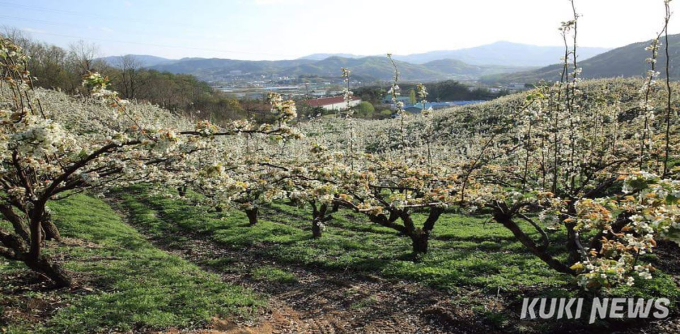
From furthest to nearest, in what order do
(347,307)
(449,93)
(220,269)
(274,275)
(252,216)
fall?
(449,93) < (252,216) < (220,269) < (274,275) < (347,307)

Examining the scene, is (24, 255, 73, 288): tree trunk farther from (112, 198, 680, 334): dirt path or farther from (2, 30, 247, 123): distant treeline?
(2, 30, 247, 123): distant treeline

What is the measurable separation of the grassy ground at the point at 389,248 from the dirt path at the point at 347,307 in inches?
39.8

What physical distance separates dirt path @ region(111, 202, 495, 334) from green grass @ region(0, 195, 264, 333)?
105 centimetres

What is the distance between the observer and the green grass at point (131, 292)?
1121 centimetres

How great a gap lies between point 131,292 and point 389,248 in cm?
1357

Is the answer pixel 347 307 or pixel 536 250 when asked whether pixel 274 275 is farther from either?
pixel 536 250

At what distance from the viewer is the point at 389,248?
21938 mm

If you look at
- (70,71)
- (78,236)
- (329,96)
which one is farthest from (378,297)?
(329,96)

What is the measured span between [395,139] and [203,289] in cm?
5926

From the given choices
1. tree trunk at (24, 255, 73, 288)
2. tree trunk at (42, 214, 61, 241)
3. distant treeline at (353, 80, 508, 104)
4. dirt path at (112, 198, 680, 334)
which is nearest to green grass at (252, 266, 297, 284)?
dirt path at (112, 198, 680, 334)

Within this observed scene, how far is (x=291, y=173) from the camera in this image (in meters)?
15.4

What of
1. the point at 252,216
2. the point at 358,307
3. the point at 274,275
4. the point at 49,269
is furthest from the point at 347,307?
the point at 252,216

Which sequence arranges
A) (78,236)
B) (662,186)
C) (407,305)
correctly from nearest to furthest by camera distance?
1. (662,186)
2. (407,305)
3. (78,236)

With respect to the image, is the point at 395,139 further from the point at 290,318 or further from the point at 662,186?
the point at 662,186
